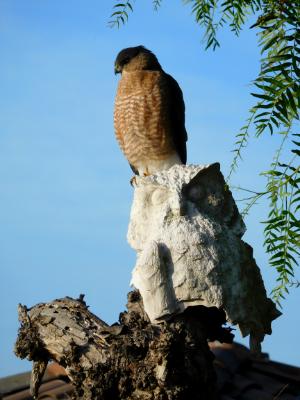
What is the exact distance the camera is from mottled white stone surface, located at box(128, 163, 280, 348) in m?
2.41

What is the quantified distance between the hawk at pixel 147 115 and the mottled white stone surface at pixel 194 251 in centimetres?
107

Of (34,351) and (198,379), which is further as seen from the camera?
(34,351)

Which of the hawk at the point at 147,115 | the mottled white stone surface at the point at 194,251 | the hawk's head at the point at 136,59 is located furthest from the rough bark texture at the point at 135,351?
the hawk's head at the point at 136,59

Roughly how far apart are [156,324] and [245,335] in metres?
0.37

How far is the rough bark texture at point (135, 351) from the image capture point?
2295 millimetres

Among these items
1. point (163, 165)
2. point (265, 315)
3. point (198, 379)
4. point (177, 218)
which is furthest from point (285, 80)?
point (163, 165)

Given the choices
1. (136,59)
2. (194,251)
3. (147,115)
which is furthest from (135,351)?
(136,59)

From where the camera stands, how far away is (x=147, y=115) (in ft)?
12.4

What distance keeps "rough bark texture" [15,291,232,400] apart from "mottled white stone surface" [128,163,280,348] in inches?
4.2

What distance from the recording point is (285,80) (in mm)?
2414

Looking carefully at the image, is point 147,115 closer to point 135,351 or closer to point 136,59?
point 136,59

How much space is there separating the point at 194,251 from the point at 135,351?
42 cm

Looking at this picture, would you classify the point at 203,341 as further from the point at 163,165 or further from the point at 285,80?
the point at 163,165

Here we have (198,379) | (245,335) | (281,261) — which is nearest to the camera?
(198,379)
